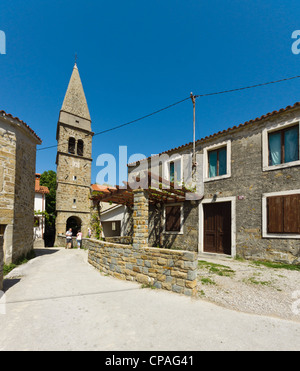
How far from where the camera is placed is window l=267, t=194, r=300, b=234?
22.7 feet

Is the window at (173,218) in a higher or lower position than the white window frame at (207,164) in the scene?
lower

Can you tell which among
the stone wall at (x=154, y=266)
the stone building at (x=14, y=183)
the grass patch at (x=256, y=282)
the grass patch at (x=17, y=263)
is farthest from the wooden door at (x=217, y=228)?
the stone building at (x=14, y=183)

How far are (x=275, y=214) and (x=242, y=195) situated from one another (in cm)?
138

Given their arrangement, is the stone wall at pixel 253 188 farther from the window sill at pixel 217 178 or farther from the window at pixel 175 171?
the window at pixel 175 171

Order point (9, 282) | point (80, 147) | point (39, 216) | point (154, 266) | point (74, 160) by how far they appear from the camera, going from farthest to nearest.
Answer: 1. point (80, 147)
2. point (74, 160)
3. point (39, 216)
4. point (9, 282)
5. point (154, 266)

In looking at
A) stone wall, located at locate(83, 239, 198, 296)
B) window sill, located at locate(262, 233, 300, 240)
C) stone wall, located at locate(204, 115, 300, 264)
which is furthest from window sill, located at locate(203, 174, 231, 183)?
stone wall, located at locate(83, 239, 198, 296)

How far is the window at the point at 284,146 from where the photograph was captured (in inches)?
288

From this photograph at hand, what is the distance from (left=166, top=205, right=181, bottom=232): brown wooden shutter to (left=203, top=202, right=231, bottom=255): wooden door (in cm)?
145

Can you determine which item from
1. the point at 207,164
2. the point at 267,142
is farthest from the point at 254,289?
the point at 207,164

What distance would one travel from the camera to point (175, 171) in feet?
36.5

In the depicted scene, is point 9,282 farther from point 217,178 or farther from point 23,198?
point 217,178

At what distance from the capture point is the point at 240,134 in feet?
28.6

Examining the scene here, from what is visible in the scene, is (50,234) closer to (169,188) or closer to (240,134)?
(169,188)

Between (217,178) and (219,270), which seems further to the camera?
(217,178)
